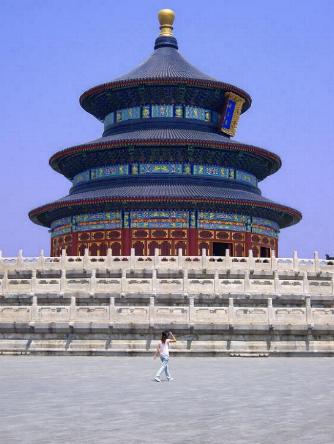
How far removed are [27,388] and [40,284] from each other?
1442cm

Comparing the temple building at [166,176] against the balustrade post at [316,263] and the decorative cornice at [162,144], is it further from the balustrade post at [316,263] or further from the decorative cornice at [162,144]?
the balustrade post at [316,263]

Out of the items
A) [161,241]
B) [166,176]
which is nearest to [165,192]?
[166,176]

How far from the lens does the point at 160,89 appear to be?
53469 millimetres

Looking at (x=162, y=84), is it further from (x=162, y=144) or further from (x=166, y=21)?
(x=166, y=21)

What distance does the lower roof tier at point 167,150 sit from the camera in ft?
163

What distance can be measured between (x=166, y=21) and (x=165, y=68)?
7.11 metres

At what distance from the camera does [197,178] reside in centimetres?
5109

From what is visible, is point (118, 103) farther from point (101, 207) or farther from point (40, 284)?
point (40, 284)

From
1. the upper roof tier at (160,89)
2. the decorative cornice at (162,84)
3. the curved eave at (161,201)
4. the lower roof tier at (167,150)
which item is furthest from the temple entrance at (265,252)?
the decorative cornice at (162,84)

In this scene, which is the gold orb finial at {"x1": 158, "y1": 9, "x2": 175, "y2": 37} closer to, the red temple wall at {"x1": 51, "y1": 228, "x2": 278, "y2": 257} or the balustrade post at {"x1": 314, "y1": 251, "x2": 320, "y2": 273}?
the red temple wall at {"x1": 51, "y1": 228, "x2": 278, "y2": 257}

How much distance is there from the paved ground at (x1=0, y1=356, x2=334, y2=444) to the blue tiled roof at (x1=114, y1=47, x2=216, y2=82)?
3466 centimetres

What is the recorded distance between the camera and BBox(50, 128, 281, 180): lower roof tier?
49.7 metres

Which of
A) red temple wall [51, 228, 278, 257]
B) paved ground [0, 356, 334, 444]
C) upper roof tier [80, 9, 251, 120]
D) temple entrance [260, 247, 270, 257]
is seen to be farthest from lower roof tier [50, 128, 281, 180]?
paved ground [0, 356, 334, 444]

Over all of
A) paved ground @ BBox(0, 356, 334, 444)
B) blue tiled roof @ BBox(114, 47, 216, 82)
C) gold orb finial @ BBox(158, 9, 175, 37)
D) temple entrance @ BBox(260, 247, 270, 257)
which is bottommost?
paved ground @ BBox(0, 356, 334, 444)
